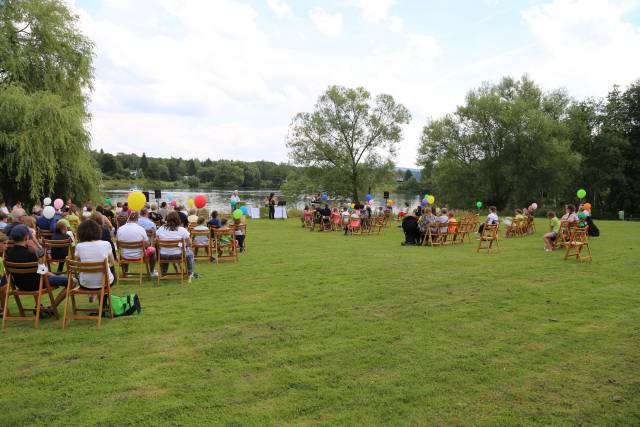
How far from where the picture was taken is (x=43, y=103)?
55.6 ft

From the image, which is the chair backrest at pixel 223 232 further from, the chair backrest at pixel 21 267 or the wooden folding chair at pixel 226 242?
the chair backrest at pixel 21 267

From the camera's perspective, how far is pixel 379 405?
11.9ft

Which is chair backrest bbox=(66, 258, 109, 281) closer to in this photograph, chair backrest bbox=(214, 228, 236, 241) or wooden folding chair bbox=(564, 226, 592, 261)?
chair backrest bbox=(214, 228, 236, 241)

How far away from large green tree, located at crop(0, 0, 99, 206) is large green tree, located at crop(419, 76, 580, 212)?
29.4 meters

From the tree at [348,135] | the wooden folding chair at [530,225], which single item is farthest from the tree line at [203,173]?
the wooden folding chair at [530,225]

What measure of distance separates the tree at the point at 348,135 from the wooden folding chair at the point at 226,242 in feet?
88.4

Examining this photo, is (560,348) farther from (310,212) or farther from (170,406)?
(310,212)

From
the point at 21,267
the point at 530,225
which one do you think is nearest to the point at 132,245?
the point at 21,267

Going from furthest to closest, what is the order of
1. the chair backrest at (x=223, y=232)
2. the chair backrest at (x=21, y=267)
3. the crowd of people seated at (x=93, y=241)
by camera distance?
the chair backrest at (x=223, y=232)
the crowd of people seated at (x=93, y=241)
the chair backrest at (x=21, y=267)

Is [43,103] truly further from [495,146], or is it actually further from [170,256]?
[495,146]

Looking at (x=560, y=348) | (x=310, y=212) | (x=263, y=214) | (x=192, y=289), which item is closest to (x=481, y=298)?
(x=560, y=348)

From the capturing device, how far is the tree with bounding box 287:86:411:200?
3753 centimetres

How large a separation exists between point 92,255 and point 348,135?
3320 centimetres

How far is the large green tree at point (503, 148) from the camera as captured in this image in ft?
118
